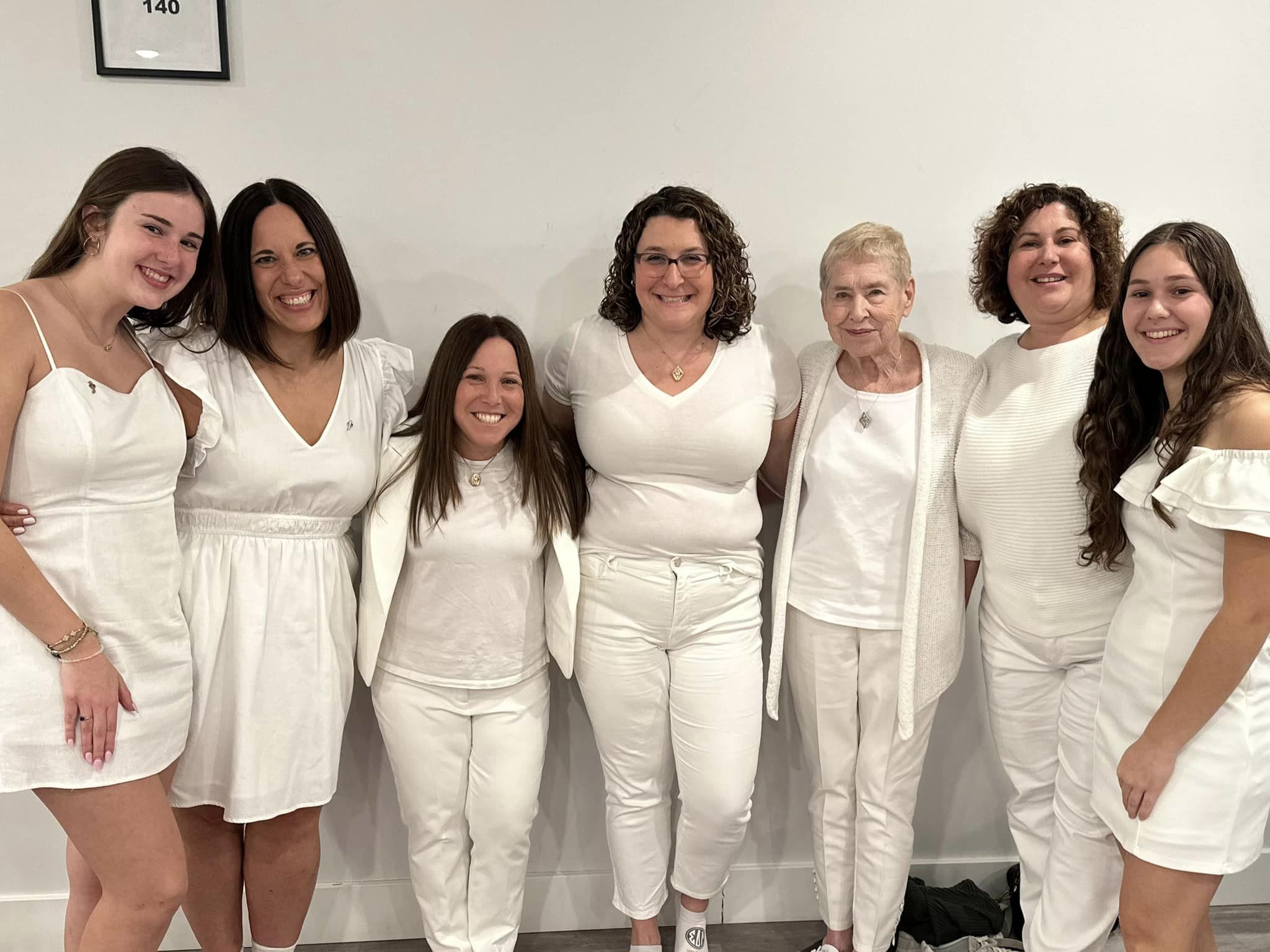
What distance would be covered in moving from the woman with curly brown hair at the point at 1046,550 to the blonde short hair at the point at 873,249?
0.22 metres

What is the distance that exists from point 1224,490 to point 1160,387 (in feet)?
1.17

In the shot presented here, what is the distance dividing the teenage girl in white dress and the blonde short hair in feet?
4.52

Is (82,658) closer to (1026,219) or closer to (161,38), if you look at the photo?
(161,38)

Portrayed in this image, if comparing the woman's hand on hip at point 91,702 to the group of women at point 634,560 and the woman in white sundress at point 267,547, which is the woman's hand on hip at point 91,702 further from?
the woman in white sundress at point 267,547

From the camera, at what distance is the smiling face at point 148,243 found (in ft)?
5.27

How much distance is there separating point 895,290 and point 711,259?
1.43 feet

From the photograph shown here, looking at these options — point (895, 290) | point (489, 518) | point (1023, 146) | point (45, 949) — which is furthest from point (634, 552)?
point (45, 949)

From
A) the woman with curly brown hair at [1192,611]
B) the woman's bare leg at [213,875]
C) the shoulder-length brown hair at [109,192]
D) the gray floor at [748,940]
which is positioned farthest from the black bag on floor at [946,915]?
the shoulder-length brown hair at [109,192]

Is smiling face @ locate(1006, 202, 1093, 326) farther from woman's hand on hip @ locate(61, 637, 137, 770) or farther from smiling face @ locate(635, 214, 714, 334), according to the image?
woman's hand on hip @ locate(61, 637, 137, 770)

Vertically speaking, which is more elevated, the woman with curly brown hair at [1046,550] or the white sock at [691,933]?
A: the woman with curly brown hair at [1046,550]

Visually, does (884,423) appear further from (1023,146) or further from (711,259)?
(1023,146)

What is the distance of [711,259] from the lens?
2.11 m

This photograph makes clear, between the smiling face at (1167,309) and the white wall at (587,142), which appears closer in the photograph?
the smiling face at (1167,309)

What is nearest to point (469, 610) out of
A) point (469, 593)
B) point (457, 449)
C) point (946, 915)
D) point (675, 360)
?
point (469, 593)
